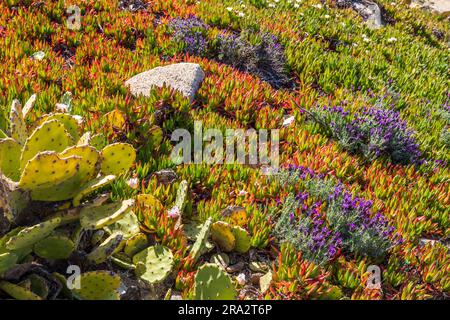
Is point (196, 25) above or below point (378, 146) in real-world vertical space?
above

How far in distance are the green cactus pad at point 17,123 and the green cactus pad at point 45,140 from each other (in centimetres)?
24

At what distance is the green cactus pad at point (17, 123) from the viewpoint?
9.71 feet

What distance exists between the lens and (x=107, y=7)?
7.37 m

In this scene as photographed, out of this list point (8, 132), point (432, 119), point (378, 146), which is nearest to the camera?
point (8, 132)

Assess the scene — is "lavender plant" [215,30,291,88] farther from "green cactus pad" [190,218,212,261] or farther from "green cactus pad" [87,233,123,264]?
"green cactus pad" [87,233,123,264]

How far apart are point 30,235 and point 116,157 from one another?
2.79ft

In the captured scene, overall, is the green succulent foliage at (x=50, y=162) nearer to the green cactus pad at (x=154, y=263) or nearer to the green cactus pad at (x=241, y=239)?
the green cactus pad at (x=154, y=263)

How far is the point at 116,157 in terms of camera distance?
3.23m

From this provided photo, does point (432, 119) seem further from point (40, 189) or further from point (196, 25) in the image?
point (40, 189)

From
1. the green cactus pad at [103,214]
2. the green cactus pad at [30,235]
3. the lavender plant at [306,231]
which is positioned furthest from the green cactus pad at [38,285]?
the lavender plant at [306,231]

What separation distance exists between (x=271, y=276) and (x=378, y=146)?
8.71ft
